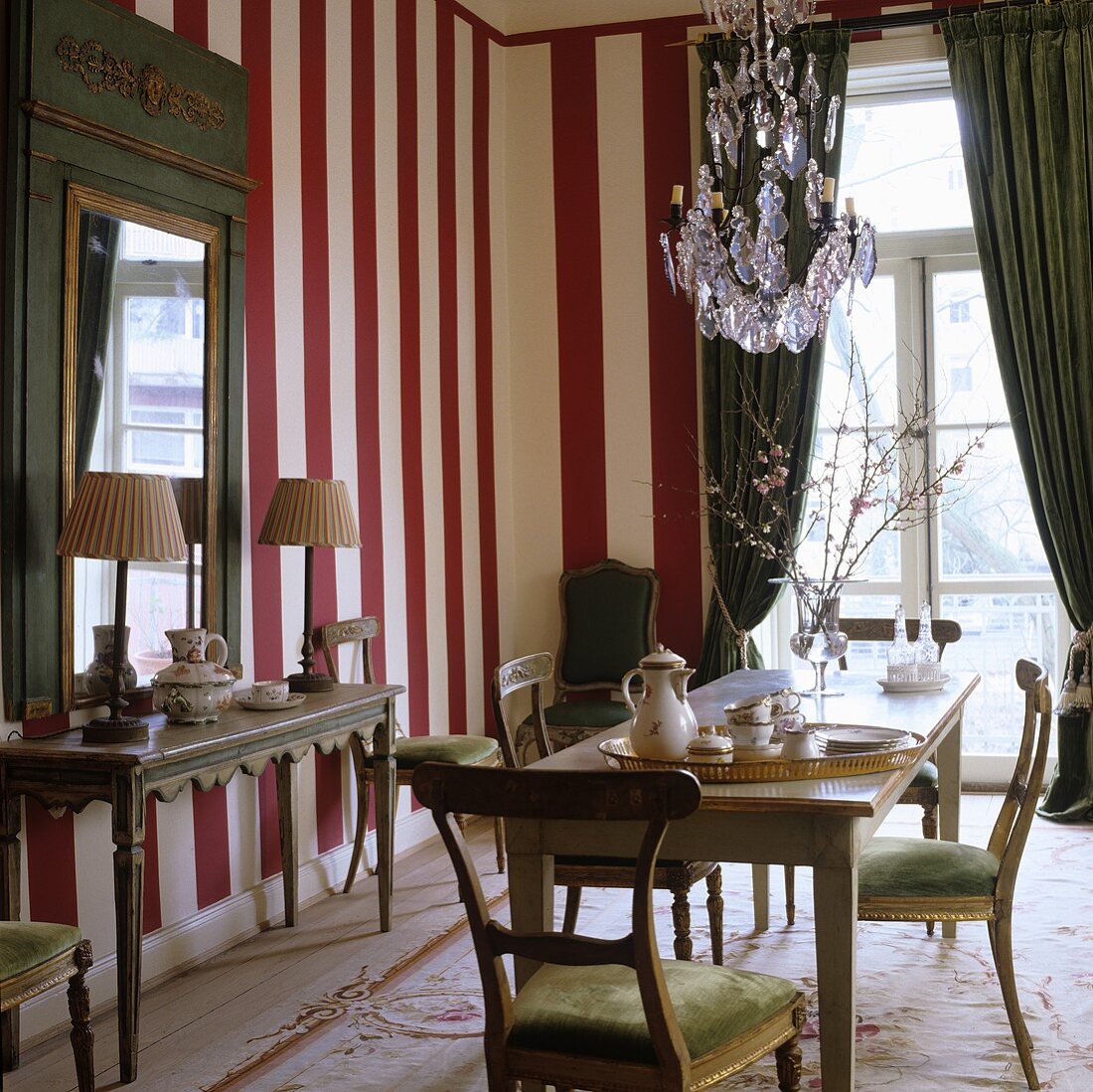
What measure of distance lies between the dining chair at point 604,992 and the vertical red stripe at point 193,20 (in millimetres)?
2833

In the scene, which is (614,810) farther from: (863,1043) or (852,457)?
(852,457)

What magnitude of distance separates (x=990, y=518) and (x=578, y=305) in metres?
2.16

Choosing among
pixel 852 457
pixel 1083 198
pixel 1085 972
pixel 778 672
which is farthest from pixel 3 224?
pixel 1083 198

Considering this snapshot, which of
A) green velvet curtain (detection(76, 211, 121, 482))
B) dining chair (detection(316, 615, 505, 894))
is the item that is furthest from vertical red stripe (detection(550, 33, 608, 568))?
green velvet curtain (detection(76, 211, 121, 482))

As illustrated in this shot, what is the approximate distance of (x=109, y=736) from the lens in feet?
9.99

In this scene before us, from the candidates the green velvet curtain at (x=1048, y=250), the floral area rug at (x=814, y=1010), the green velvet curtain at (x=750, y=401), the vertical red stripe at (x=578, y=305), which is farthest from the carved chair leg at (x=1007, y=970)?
the vertical red stripe at (x=578, y=305)

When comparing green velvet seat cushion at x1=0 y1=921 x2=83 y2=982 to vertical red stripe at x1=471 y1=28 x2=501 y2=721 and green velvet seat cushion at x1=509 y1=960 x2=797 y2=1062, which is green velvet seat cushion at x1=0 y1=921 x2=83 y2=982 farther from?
vertical red stripe at x1=471 y1=28 x2=501 y2=721

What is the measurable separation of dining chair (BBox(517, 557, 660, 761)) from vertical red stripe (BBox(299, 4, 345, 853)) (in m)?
1.30

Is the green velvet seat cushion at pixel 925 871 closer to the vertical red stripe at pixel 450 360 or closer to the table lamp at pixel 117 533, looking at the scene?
the table lamp at pixel 117 533

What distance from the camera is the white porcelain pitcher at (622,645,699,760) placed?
8.32ft

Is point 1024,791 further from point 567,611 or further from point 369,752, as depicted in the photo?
point 567,611

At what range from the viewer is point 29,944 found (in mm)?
2531

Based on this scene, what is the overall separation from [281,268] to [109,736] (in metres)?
1.99

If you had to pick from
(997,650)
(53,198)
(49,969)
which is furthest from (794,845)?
(997,650)
